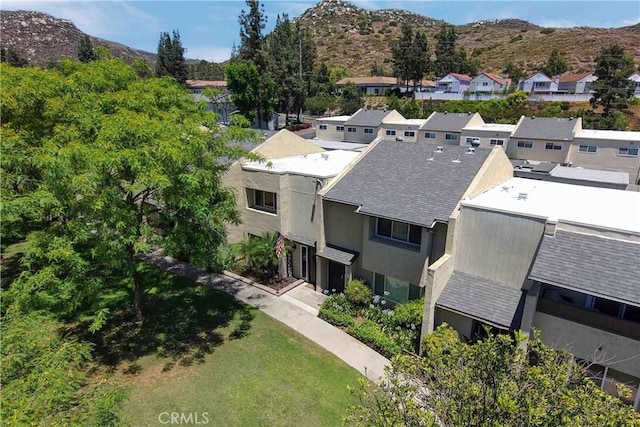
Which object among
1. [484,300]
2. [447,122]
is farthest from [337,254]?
[447,122]

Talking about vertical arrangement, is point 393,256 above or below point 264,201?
below

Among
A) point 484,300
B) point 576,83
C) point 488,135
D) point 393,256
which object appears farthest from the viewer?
point 576,83

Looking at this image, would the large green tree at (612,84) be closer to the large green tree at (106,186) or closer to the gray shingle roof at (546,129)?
the gray shingle roof at (546,129)

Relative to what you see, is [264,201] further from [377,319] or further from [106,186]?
[106,186]

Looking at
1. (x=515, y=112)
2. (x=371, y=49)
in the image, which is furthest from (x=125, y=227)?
(x=371, y=49)

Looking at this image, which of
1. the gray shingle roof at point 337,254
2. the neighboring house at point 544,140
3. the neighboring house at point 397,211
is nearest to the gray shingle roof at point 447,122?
the neighboring house at point 544,140

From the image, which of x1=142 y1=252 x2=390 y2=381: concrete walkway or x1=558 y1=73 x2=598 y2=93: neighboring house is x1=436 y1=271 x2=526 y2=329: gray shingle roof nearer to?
x1=142 y1=252 x2=390 y2=381: concrete walkway

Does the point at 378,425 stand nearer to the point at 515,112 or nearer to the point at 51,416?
the point at 51,416
